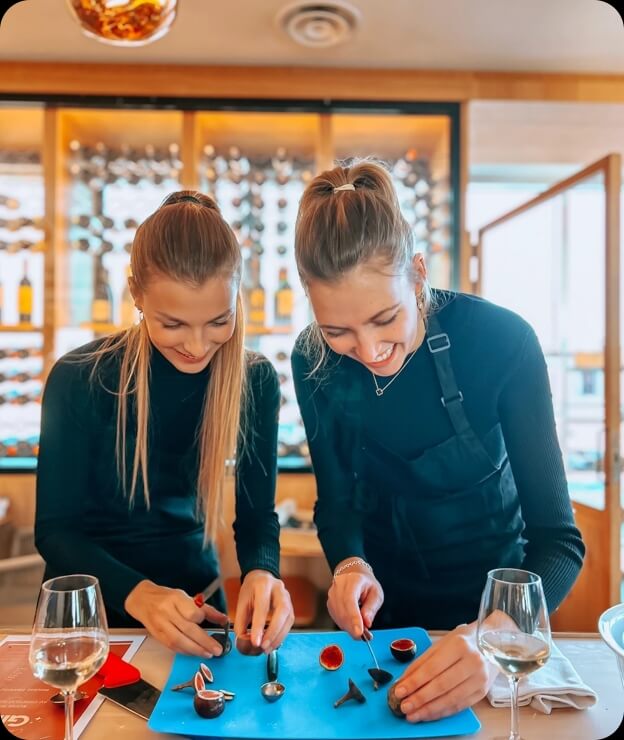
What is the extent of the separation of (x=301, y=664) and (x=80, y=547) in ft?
1.54

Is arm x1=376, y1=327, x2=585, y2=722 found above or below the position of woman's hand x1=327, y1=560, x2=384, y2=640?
above

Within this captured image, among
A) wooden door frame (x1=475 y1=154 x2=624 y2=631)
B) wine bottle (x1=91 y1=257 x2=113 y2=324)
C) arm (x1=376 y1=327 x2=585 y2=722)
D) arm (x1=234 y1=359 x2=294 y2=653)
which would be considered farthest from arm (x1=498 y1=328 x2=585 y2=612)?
wine bottle (x1=91 y1=257 x2=113 y2=324)

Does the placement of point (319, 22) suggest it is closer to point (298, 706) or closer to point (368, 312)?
point (368, 312)

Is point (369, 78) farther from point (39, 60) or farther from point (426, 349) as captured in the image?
point (426, 349)

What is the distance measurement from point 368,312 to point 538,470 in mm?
413

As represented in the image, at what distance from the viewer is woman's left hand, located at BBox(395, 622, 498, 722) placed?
82 centimetres

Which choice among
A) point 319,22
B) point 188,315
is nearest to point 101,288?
point 319,22

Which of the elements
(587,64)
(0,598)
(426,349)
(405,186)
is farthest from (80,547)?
(587,64)

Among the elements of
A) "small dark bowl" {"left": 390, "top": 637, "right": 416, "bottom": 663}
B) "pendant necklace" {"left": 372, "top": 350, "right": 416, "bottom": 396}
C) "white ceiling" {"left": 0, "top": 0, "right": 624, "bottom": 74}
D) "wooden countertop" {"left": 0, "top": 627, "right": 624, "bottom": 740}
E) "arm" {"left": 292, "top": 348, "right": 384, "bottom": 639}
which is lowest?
"wooden countertop" {"left": 0, "top": 627, "right": 624, "bottom": 740}

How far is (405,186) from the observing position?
Result: 3412 mm

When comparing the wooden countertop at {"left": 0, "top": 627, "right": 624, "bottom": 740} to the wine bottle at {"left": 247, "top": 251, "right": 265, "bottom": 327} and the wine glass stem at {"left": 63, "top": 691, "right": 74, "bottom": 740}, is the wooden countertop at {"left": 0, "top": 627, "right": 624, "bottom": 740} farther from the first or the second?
the wine bottle at {"left": 247, "top": 251, "right": 265, "bottom": 327}

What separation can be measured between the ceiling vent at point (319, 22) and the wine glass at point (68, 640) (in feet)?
8.21

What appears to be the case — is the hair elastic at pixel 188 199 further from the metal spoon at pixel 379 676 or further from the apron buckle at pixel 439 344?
the metal spoon at pixel 379 676

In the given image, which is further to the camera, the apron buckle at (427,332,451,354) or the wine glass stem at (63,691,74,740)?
the apron buckle at (427,332,451,354)
